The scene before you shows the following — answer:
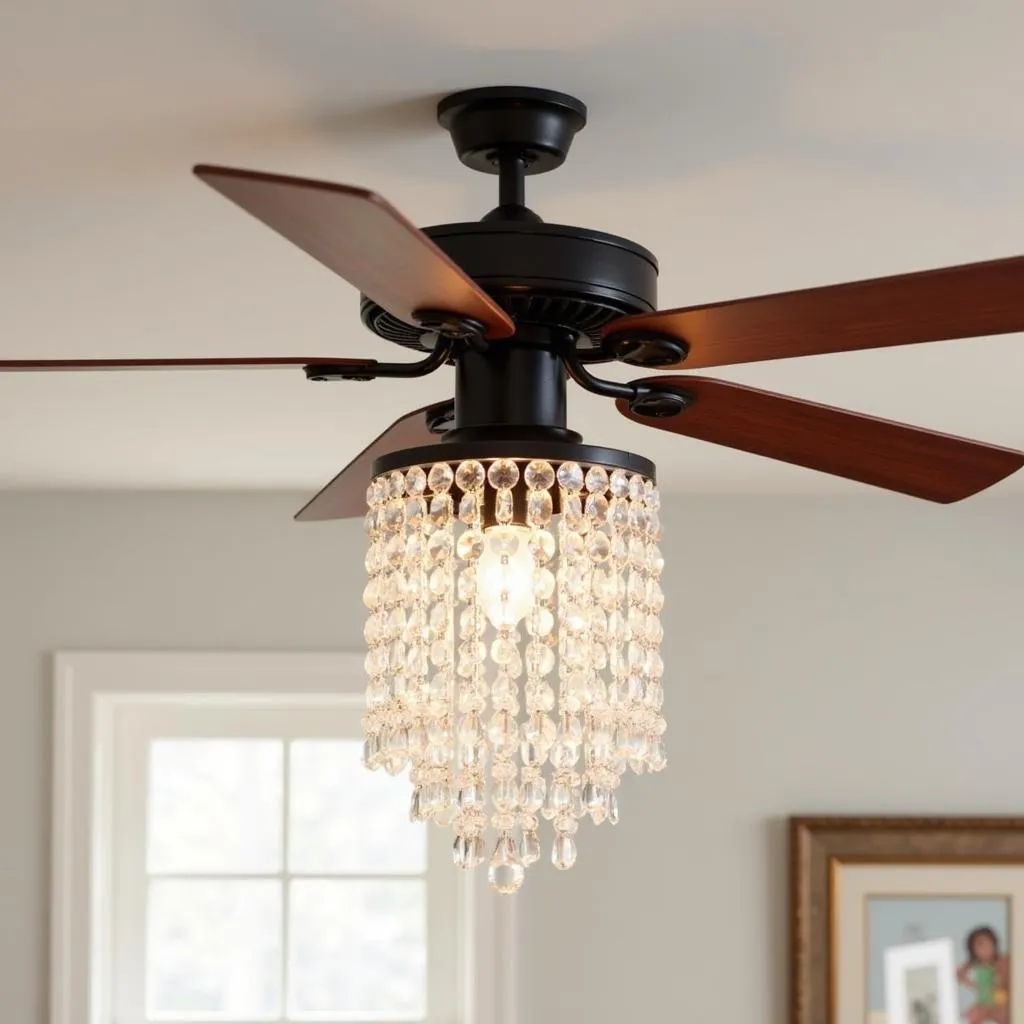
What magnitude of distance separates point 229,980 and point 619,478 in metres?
2.29

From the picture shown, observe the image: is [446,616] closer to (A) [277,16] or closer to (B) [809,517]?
(A) [277,16]

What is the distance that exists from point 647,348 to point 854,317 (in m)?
0.15

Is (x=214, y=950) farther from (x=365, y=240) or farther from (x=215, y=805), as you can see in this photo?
(x=365, y=240)

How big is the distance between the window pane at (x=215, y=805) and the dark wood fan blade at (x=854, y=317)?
2.14 meters

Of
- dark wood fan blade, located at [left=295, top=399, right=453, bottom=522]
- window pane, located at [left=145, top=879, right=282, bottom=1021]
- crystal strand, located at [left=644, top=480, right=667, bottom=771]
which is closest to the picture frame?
window pane, located at [left=145, top=879, right=282, bottom=1021]

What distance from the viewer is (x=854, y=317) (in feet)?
2.85

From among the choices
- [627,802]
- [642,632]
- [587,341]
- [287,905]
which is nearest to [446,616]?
[642,632]

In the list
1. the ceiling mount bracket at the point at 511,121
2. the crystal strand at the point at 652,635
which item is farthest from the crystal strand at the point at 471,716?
the ceiling mount bracket at the point at 511,121

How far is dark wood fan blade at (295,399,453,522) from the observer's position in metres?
1.20

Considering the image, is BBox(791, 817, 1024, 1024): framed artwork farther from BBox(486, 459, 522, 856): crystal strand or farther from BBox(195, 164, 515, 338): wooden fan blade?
BBox(195, 164, 515, 338): wooden fan blade

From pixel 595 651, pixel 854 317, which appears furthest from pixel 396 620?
pixel 854 317

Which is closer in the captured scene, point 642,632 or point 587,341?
point 642,632

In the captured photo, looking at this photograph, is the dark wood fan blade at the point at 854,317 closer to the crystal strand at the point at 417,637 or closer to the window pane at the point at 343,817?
the crystal strand at the point at 417,637

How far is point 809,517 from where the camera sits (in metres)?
2.85
